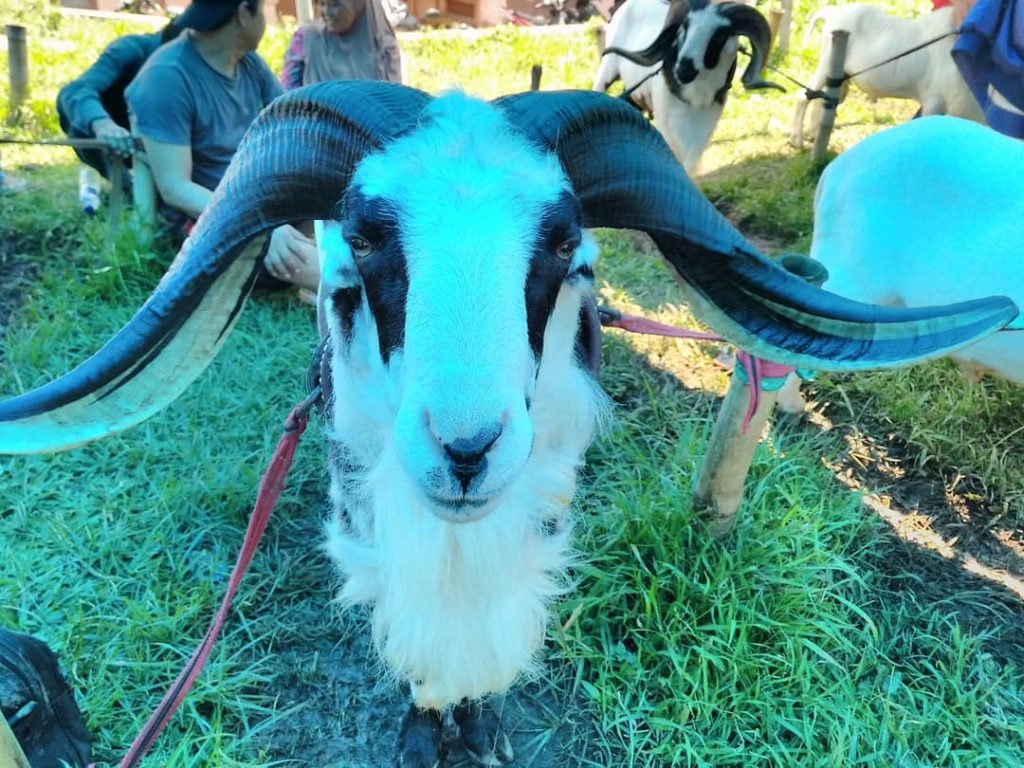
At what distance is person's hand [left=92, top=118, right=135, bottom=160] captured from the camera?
4.18m

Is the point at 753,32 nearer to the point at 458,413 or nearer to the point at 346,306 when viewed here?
the point at 346,306

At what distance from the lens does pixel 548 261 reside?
1.46 metres

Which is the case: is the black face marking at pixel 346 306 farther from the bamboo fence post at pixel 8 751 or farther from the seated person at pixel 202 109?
the seated person at pixel 202 109

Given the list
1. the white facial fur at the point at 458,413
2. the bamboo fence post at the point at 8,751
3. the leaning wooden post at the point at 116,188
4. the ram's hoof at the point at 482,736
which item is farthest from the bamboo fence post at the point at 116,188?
the bamboo fence post at the point at 8,751

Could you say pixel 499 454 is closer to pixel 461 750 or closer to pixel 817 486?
pixel 461 750

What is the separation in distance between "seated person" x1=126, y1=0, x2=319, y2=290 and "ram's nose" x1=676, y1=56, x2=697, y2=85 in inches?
126

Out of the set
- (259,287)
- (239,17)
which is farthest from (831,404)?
(239,17)

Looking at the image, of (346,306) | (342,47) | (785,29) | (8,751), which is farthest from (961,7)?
(785,29)

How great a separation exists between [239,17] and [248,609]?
2996 mm

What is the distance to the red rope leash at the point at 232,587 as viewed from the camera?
1.73m

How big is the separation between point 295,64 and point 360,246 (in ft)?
12.9

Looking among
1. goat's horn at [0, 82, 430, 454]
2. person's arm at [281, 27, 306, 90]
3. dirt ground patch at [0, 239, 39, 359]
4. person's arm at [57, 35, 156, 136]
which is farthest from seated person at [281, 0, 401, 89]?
goat's horn at [0, 82, 430, 454]

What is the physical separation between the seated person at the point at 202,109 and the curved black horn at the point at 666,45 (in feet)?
10.0

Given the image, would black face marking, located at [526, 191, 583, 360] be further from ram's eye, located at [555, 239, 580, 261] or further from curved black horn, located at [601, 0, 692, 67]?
curved black horn, located at [601, 0, 692, 67]
